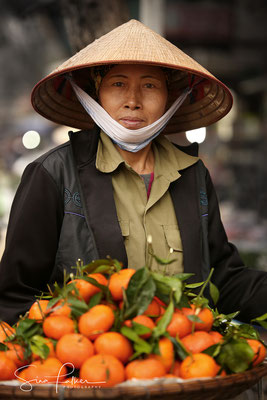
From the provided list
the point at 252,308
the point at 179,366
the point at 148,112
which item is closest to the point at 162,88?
the point at 148,112

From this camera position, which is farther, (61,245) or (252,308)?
(252,308)

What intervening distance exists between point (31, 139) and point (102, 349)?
5.10 metres

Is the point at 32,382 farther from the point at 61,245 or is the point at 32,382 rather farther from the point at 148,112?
the point at 148,112

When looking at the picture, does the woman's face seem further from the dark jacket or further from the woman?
the dark jacket

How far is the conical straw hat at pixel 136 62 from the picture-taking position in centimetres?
214

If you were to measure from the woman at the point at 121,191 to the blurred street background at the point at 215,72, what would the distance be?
3.01 m

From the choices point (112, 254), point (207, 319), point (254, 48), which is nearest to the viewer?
point (207, 319)

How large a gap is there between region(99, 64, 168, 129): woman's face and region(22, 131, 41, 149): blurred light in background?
4098 millimetres

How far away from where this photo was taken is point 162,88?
229 centimetres

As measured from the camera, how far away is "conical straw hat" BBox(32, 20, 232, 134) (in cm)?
214

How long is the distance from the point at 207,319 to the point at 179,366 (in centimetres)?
18
